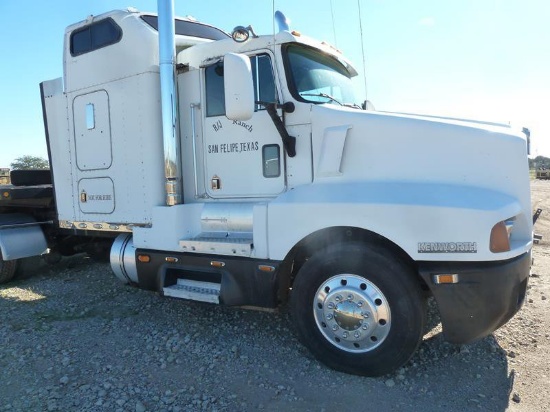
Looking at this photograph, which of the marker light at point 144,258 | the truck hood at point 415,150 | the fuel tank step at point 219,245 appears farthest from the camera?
the marker light at point 144,258

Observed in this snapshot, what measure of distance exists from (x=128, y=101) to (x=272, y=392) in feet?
10.6

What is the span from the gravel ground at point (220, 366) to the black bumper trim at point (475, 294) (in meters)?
0.51

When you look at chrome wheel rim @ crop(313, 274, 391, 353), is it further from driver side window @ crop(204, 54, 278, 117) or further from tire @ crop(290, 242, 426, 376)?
driver side window @ crop(204, 54, 278, 117)

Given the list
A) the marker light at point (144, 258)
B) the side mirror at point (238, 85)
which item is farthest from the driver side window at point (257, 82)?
the marker light at point (144, 258)

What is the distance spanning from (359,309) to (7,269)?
5560 mm

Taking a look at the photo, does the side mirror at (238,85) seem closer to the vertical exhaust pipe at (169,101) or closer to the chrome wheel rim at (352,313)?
the vertical exhaust pipe at (169,101)

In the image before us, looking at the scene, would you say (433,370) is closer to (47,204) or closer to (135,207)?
(135,207)

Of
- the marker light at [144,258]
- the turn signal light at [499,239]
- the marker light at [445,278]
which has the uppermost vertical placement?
the turn signal light at [499,239]

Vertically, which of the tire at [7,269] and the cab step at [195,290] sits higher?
the cab step at [195,290]

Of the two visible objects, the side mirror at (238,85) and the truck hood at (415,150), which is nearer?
the truck hood at (415,150)

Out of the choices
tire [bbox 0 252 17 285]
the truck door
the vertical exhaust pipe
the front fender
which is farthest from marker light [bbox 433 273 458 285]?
tire [bbox 0 252 17 285]

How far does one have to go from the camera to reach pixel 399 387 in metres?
3.20

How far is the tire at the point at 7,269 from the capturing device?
6.27m

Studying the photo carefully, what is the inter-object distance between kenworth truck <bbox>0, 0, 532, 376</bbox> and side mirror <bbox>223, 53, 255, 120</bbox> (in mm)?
13
